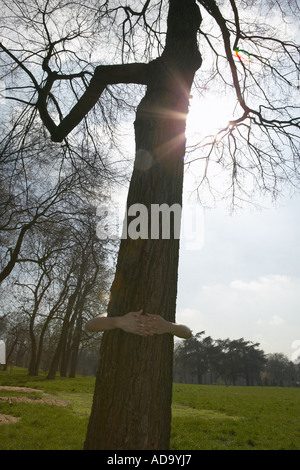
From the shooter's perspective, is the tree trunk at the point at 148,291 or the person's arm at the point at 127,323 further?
the person's arm at the point at 127,323

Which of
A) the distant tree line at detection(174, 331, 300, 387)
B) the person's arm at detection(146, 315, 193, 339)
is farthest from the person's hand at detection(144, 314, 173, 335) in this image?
the distant tree line at detection(174, 331, 300, 387)

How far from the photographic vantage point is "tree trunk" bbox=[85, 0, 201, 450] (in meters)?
1.98

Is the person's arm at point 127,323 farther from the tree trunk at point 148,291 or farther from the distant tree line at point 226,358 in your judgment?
the distant tree line at point 226,358

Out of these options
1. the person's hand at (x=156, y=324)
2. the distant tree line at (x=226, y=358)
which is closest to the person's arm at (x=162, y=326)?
the person's hand at (x=156, y=324)

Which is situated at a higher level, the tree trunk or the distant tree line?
the tree trunk

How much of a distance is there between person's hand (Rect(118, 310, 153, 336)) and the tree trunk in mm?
51

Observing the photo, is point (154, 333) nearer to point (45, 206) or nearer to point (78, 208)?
point (78, 208)

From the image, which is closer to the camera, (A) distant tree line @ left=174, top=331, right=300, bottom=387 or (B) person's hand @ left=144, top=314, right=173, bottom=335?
(B) person's hand @ left=144, top=314, right=173, bottom=335

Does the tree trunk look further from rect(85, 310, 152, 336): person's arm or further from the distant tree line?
the distant tree line

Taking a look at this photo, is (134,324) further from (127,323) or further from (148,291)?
(148,291)

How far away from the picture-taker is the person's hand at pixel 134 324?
216cm

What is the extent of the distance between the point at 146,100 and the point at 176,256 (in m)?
1.56

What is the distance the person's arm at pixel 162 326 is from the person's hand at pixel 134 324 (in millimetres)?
31
